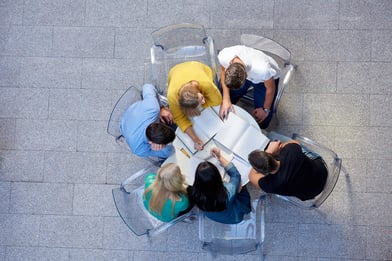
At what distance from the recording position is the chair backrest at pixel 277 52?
9.60 feet

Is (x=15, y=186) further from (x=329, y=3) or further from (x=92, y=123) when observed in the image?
→ (x=329, y=3)

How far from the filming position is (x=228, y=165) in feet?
9.00

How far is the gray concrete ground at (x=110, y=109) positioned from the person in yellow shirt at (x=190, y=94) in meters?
0.86

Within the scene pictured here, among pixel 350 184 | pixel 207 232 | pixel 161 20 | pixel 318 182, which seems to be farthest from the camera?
pixel 161 20

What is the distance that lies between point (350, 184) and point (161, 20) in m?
2.27

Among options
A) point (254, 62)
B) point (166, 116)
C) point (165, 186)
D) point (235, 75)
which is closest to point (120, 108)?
point (166, 116)

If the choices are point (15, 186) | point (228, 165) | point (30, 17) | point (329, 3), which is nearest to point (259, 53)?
point (228, 165)

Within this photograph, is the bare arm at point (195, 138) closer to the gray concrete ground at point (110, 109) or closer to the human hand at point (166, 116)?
the human hand at point (166, 116)

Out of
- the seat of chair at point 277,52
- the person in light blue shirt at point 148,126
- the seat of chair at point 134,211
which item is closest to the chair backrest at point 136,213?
the seat of chair at point 134,211

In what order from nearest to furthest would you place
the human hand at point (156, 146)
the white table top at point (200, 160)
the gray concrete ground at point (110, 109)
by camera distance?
1. the human hand at point (156, 146)
2. the white table top at point (200, 160)
3. the gray concrete ground at point (110, 109)

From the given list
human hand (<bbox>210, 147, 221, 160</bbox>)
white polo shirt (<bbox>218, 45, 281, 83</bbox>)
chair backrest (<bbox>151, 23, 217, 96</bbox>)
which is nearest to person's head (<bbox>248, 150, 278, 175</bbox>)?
human hand (<bbox>210, 147, 221, 160</bbox>)

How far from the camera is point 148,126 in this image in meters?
2.61

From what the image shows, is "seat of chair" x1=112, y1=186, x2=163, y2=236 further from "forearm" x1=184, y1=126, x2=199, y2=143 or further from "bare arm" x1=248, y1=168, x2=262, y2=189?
"bare arm" x1=248, y1=168, x2=262, y2=189

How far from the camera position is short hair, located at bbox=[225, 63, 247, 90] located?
2.61 meters
